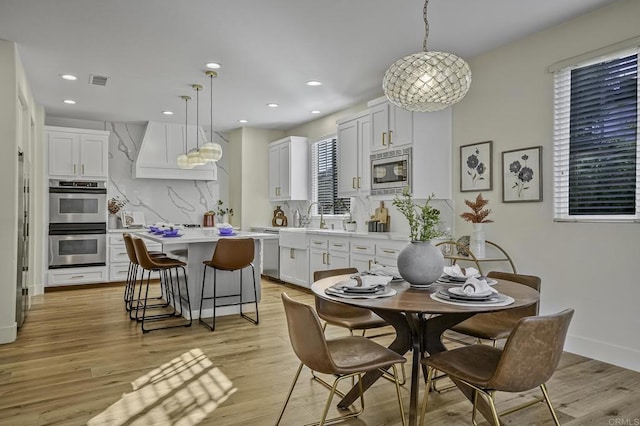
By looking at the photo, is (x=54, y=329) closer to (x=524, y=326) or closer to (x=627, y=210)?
(x=524, y=326)

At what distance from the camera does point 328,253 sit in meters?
5.80

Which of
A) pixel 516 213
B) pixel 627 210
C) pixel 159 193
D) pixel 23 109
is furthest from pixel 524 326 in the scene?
pixel 159 193

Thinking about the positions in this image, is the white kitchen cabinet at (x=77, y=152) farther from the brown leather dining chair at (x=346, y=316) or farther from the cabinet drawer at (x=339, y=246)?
the brown leather dining chair at (x=346, y=316)

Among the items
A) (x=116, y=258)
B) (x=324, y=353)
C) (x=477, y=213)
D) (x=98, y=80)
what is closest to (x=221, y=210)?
(x=116, y=258)

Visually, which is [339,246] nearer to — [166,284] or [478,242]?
[478,242]

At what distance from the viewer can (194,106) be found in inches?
249

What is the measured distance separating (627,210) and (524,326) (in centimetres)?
213

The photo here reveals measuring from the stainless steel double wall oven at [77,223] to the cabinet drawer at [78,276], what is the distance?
0.09 metres

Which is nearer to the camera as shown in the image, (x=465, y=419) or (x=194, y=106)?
(x=465, y=419)

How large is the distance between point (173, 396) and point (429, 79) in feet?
8.10

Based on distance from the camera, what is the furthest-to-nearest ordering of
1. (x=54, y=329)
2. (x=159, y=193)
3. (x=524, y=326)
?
(x=159, y=193) → (x=54, y=329) → (x=524, y=326)

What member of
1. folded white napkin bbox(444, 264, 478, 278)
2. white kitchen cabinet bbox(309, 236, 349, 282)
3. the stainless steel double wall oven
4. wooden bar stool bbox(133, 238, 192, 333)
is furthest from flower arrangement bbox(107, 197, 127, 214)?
folded white napkin bbox(444, 264, 478, 278)

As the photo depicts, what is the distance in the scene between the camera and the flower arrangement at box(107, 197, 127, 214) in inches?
290

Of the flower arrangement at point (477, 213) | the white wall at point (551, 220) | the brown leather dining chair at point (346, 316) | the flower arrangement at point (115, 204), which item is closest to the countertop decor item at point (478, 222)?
the flower arrangement at point (477, 213)
